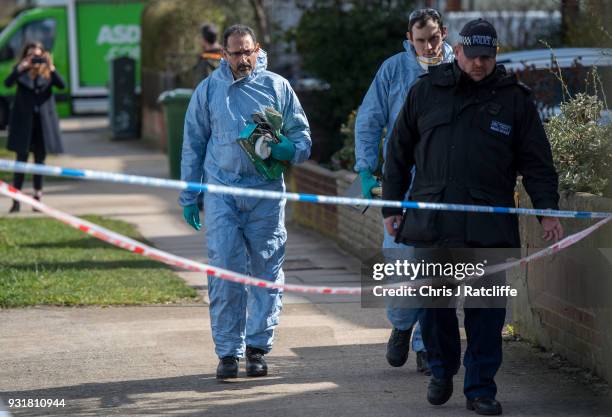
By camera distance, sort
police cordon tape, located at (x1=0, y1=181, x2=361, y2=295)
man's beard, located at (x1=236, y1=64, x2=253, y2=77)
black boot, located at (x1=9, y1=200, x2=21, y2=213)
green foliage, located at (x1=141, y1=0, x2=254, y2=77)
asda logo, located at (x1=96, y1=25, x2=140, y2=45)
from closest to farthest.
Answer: police cordon tape, located at (x1=0, y1=181, x2=361, y2=295)
man's beard, located at (x1=236, y1=64, x2=253, y2=77)
black boot, located at (x1=9, y1=200, x2=21, y2=213)
green foliage, located at (x1=141, y1=0, x2=254, y2=77)
asda logo, located at (x1=96, y1=25, x2=140, y2=45)

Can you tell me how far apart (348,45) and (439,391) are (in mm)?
10147

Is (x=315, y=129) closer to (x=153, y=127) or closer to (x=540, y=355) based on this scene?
(x=153, y=127)

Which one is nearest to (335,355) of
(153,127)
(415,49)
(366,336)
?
(366,336)

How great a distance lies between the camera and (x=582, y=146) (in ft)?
22.5

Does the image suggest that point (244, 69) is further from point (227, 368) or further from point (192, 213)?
point (227, 368)

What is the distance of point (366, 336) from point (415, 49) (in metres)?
1.83

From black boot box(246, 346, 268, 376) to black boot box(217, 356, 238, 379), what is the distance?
97 millimetres

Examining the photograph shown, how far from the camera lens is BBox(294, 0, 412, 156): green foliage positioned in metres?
15.5

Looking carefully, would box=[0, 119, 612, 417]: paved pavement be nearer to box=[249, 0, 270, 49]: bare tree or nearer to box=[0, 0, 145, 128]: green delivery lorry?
box=[249, 0, 270, 49]: bare tree

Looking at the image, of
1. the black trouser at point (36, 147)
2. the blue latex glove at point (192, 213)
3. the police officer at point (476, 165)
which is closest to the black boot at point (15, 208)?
the black trouser at point (36, 147)

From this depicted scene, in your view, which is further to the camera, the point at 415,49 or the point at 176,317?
the point at 176,317

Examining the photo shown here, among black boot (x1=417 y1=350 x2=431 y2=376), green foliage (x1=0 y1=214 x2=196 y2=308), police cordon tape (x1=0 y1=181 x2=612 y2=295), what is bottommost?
green foliage (x1=0 y1=214 x2=196 y2=308)

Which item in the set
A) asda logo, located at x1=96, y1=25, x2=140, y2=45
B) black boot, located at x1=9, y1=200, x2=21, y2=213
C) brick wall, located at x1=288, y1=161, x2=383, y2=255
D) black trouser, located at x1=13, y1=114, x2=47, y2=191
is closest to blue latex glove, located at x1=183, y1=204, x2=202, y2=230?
brick wall, located at x1=288, y1=161, x2=383, y2=255

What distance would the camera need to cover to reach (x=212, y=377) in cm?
660
